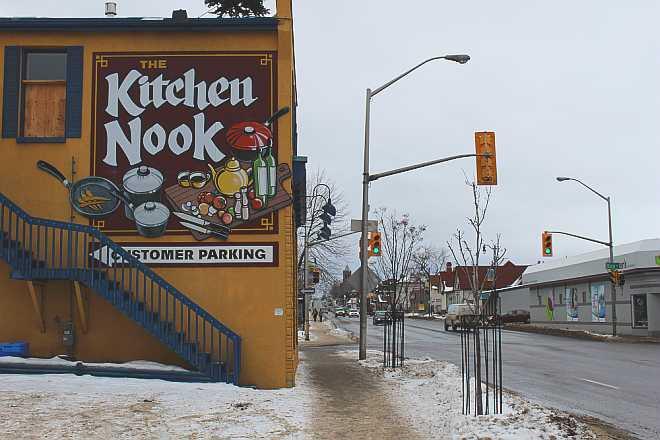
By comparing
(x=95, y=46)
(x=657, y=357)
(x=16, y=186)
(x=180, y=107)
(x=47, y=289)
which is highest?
(x=95, y=46)

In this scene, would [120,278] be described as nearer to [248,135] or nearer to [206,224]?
[206,224]

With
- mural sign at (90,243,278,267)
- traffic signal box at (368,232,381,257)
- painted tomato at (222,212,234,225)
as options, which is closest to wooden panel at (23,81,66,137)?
mural sign at (90,243,278,267)

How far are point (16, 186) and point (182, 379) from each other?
18.0 ft

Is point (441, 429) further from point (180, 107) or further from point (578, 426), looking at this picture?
point (180, 107)

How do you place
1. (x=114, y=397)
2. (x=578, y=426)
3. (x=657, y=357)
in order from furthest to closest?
1. (x=657, y=357)
2. (x=114, y=397)
3. (x=578, y=426)

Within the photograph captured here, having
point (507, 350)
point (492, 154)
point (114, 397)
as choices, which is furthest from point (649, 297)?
point (114, 397)

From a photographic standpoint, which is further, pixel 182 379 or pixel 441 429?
pixel 182 379

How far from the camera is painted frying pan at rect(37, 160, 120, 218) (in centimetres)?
1556

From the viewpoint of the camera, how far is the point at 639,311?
147 ft

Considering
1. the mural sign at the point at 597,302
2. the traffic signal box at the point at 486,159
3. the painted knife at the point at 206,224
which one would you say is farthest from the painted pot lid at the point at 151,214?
the mural sign at the point at 597,302

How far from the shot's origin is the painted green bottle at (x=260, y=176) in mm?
15586

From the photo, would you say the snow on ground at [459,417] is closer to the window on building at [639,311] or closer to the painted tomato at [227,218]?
the painted tomato at [227,218]

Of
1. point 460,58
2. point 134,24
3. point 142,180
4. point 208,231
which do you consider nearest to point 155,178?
point 142,180

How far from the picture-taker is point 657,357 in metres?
26.5
